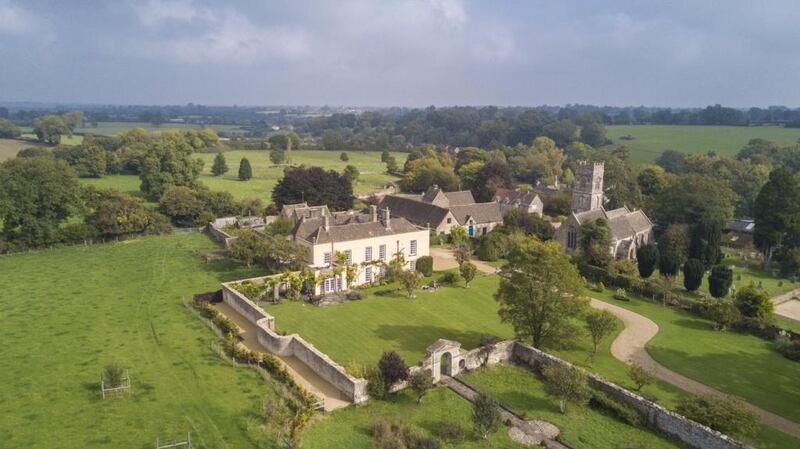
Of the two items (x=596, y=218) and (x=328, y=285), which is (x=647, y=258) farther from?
(x=328, y=285)

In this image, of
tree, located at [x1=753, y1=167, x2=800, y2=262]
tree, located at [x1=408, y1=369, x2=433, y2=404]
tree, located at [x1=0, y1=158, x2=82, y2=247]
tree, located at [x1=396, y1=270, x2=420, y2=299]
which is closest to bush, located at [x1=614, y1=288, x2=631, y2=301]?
tree, located at [x1=396, y1=270, x2=420, y2=299]

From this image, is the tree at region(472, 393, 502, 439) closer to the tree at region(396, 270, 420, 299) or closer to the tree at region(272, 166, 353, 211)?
the tree at region(396, 270, 420, 299)

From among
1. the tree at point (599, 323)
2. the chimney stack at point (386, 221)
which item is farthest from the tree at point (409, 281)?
the tree at point (599, 323)

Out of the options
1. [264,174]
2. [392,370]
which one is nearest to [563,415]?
[392,370]

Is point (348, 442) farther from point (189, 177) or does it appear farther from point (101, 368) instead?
point (189, 177)

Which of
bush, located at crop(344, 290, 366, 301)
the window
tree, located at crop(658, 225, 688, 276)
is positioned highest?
tree, located at crop(658, 225, 688, 276)

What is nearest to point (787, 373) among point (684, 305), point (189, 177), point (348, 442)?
point (684, 305)

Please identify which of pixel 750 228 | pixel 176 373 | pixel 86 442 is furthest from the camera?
pixel 750 228
